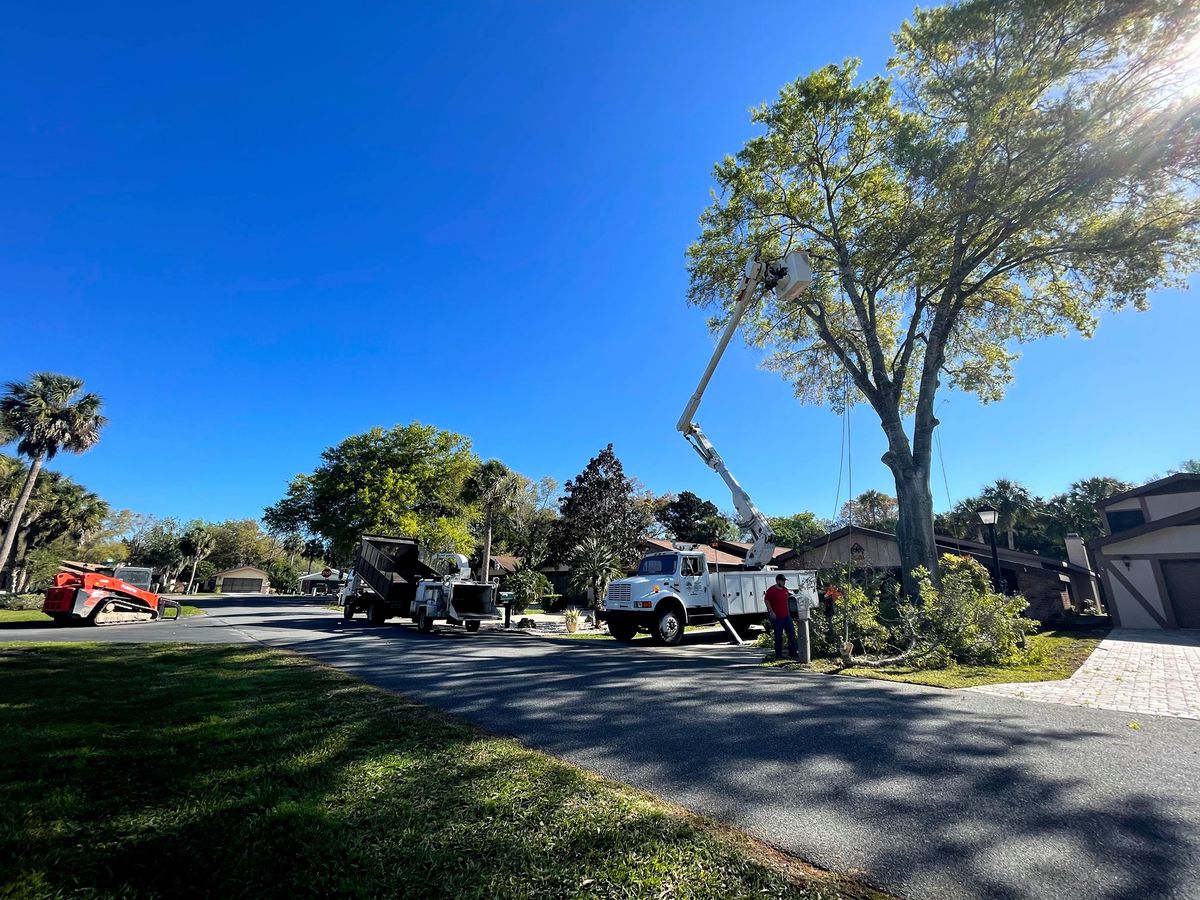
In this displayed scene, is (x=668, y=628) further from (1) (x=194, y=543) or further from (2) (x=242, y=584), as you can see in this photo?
(2) (x=242, y=584)

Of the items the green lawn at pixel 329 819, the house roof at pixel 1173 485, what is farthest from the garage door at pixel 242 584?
the house roof at pixel 1173 485

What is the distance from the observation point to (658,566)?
15.0m

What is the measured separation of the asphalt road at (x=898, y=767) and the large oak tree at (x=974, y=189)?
31.0ft

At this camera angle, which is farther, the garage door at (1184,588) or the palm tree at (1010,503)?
the palm tree at (1010,503)

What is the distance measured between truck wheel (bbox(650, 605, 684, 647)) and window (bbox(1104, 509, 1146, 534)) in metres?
23.5

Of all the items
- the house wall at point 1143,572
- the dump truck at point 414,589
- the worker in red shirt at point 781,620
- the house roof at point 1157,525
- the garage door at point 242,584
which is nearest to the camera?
the worker in red shirt at point 781,620

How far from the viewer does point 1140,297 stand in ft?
49.8

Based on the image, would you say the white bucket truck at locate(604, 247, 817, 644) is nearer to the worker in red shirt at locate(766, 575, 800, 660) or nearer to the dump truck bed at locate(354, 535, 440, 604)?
the worker in red shirt at locate(766, 575, 800, 660)

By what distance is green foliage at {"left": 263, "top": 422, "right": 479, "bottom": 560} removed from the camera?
33.8m

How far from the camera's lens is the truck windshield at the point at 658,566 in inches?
582

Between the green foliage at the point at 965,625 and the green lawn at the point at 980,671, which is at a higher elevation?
the green foliage at the point at 965,625

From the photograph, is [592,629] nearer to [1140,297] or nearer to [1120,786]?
[1120,786]

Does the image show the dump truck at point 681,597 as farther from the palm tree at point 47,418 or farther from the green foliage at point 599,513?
the palm tree at point 47,418

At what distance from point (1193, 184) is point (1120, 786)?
17656 mm
